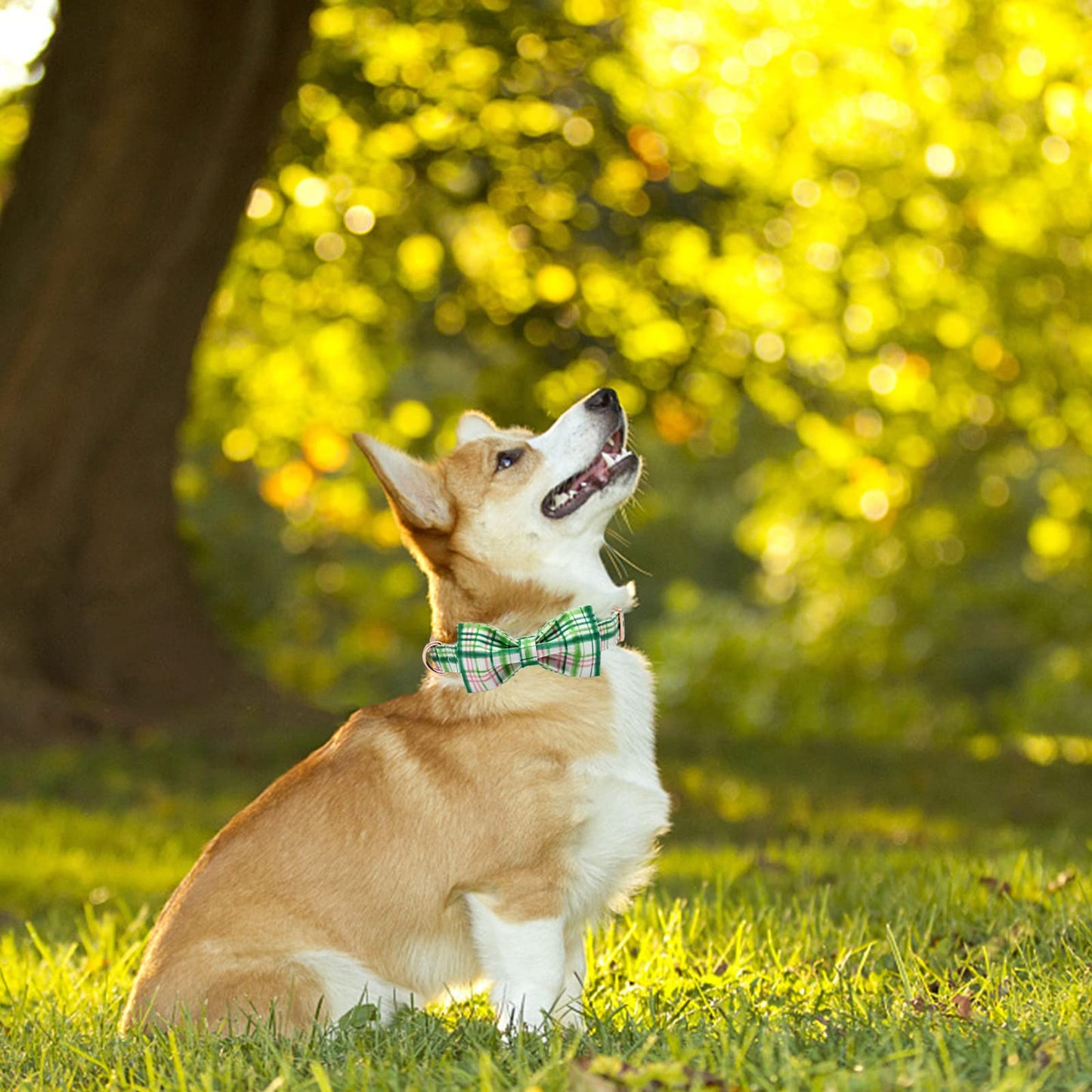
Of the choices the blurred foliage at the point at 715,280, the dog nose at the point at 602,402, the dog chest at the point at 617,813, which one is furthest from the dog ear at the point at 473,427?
the blurred foliage at the point at 715,280

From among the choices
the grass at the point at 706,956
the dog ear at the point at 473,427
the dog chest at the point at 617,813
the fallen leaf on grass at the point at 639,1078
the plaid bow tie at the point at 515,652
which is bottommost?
the grass at the point at 706,956

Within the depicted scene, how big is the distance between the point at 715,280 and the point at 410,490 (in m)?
9.84

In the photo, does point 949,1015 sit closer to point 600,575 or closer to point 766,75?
point 600,575

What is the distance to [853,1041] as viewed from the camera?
3514mm

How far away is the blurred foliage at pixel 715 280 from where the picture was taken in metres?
12.5

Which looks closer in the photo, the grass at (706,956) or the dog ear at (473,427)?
the grass at (706,956)

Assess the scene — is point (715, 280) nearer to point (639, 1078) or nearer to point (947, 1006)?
point (947, 1006)

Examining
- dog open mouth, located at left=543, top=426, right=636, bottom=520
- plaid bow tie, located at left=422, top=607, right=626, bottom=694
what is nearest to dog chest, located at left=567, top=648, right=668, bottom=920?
plaid bow tie, located at left=422, top=607, right=626, bottom=694

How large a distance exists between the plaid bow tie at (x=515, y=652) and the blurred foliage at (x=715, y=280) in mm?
8134

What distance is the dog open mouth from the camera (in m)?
4.56

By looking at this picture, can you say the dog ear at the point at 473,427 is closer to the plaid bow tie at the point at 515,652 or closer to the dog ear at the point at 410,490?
the dog ear at the point at 410,490

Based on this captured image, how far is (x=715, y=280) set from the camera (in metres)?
13.9

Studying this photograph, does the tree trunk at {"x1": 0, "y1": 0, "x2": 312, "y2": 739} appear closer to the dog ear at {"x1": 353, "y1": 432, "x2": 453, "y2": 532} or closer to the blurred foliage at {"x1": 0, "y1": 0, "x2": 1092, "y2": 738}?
the blurred foliage at {"x1": 0, "y1": 0, "x2": 1092, "y2": 738}

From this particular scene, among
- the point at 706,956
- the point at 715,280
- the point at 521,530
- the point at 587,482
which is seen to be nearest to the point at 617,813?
the point at 521,530
